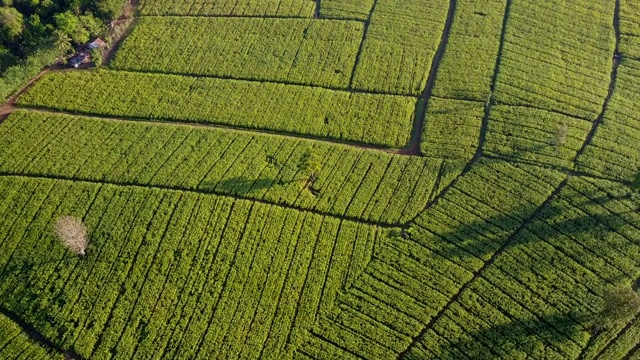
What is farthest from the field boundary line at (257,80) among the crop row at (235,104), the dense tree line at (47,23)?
the dense tree line at (47,23)

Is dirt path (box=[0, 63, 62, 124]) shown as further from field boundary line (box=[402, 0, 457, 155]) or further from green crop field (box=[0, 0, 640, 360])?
field boundary line (box=[402, 0, 457, 155])

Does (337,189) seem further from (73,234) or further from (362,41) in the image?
(362,41)

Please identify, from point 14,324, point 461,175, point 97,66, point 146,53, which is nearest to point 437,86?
point 461,175

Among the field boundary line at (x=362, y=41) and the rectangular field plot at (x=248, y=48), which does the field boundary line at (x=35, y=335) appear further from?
the field boundary line at (x=362, y=41)

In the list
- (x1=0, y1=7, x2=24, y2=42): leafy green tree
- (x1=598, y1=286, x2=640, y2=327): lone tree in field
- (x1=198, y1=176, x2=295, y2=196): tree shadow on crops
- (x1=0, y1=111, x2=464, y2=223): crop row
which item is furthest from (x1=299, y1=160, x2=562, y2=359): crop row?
(x1=0, y1=7, x2=24, y2=42): leafy green tree

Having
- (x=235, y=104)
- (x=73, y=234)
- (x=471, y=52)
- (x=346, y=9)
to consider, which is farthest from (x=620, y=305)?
(x=346, y=9)

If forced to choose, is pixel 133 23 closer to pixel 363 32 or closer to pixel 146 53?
pixel 146 53
